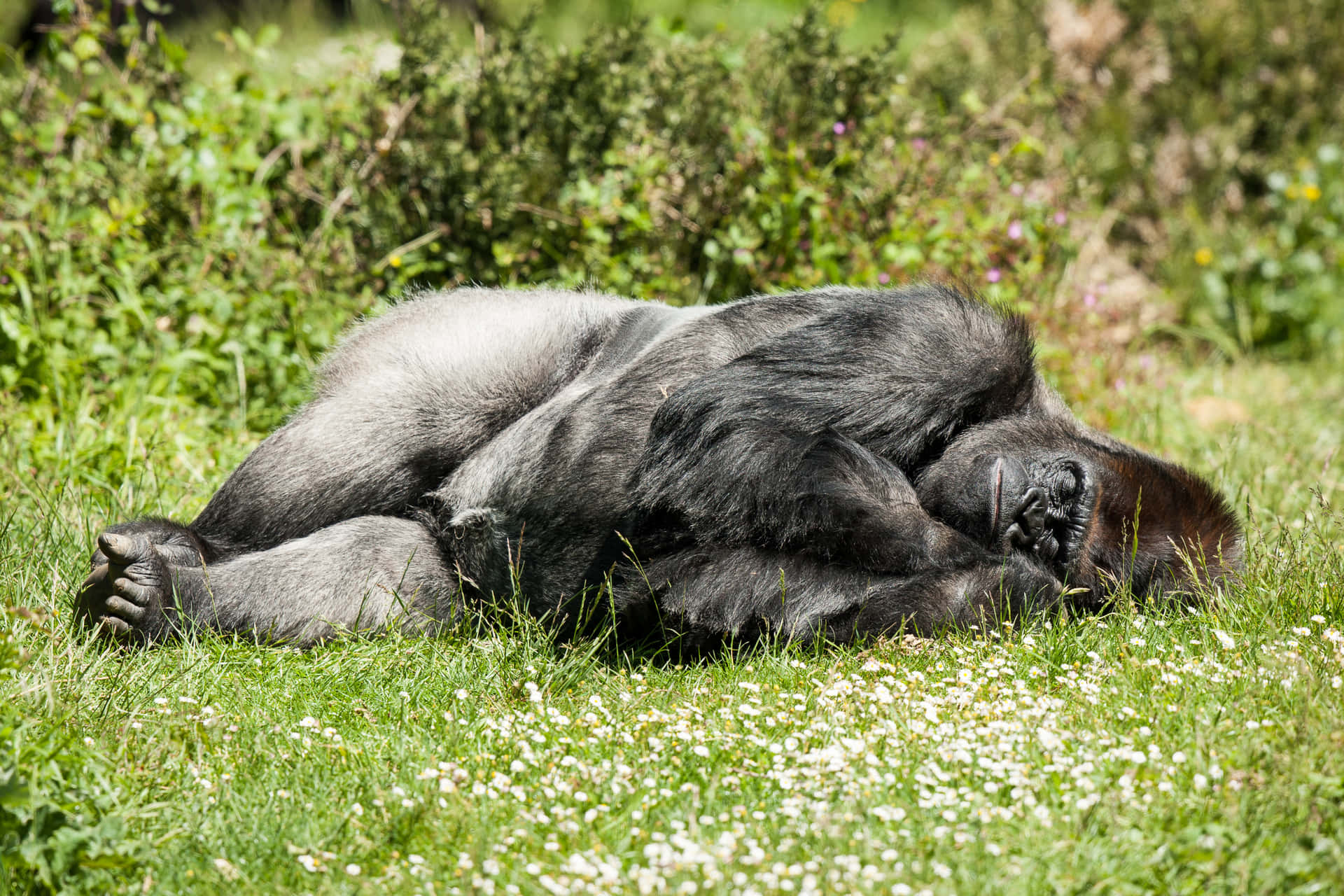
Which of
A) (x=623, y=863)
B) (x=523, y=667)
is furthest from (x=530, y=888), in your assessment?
(x=523, y=667)

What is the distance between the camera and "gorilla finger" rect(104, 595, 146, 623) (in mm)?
2883

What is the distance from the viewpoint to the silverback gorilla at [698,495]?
2766 mm

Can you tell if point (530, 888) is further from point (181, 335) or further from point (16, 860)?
point (181, 335)

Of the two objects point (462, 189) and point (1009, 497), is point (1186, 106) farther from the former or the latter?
point (1009, 497)

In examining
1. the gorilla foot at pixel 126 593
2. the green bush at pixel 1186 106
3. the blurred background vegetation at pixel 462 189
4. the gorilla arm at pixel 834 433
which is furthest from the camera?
the green bush at pixel 1186 106

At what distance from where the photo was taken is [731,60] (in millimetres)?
5469

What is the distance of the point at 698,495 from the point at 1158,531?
1.16 meters

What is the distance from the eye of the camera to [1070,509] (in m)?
2.97

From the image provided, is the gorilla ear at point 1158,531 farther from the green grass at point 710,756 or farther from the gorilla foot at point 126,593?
the gorilla foot at point 126,593

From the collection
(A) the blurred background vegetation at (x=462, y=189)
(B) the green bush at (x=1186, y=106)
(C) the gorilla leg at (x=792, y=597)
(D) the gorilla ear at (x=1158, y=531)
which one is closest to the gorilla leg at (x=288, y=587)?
(C) the gorilla leg at (x=792, y=597)

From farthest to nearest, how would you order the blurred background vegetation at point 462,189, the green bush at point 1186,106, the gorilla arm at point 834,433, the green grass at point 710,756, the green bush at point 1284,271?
the green bush at point 1186,106 → the green bush at point 1284,271 → the blurred background vegetation at point 462,189 → the gorilla arm at point 834,433 → the green grass at point 710,756

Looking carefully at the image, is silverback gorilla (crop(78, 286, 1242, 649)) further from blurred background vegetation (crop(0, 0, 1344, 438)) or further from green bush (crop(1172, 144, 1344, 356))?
A: green bush (crop(1172, 144, 1344, 356))

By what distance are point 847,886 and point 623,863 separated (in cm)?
35

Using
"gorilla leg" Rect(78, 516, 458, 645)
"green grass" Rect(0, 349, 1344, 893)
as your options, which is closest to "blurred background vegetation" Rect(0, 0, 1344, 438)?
"gorilla leg" Rect(78, 516, 458, 645)
